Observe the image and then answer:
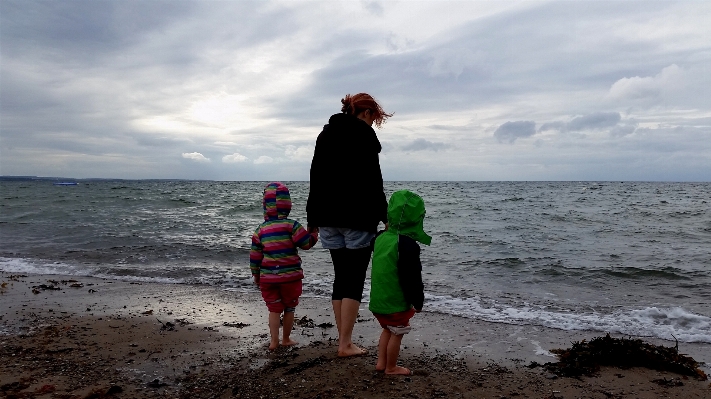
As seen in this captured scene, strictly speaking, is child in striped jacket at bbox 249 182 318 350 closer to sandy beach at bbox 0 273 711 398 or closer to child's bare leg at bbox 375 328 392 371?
sandy beach at bbox 0 273 711 398

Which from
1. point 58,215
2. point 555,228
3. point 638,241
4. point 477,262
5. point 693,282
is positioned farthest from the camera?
point 58,215

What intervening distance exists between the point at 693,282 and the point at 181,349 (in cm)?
841

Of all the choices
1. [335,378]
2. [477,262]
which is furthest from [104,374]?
[477,262]

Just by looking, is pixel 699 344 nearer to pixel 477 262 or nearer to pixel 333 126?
pixel 333 126

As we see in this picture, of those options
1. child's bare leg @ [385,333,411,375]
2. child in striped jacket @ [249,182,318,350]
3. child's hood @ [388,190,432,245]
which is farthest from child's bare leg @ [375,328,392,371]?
child in striped jacket @ [249,182,318,350]

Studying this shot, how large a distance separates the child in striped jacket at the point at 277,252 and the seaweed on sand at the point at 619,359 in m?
2.29

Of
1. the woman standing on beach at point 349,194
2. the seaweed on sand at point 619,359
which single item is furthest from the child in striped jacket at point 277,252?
the seaweed on sand at point 619,359

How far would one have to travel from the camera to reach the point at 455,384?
3.54 meters

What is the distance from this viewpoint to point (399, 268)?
11.1ft

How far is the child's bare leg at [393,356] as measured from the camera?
3523 millimetres

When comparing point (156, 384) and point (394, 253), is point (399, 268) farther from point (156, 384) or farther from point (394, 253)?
point (156, 384)

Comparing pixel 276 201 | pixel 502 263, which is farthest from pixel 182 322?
pixel 502 263

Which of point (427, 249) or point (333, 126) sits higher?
point (333, 126)

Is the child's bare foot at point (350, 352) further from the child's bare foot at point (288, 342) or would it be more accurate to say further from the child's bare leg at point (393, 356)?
the child's bare foot at point (288, 342)
